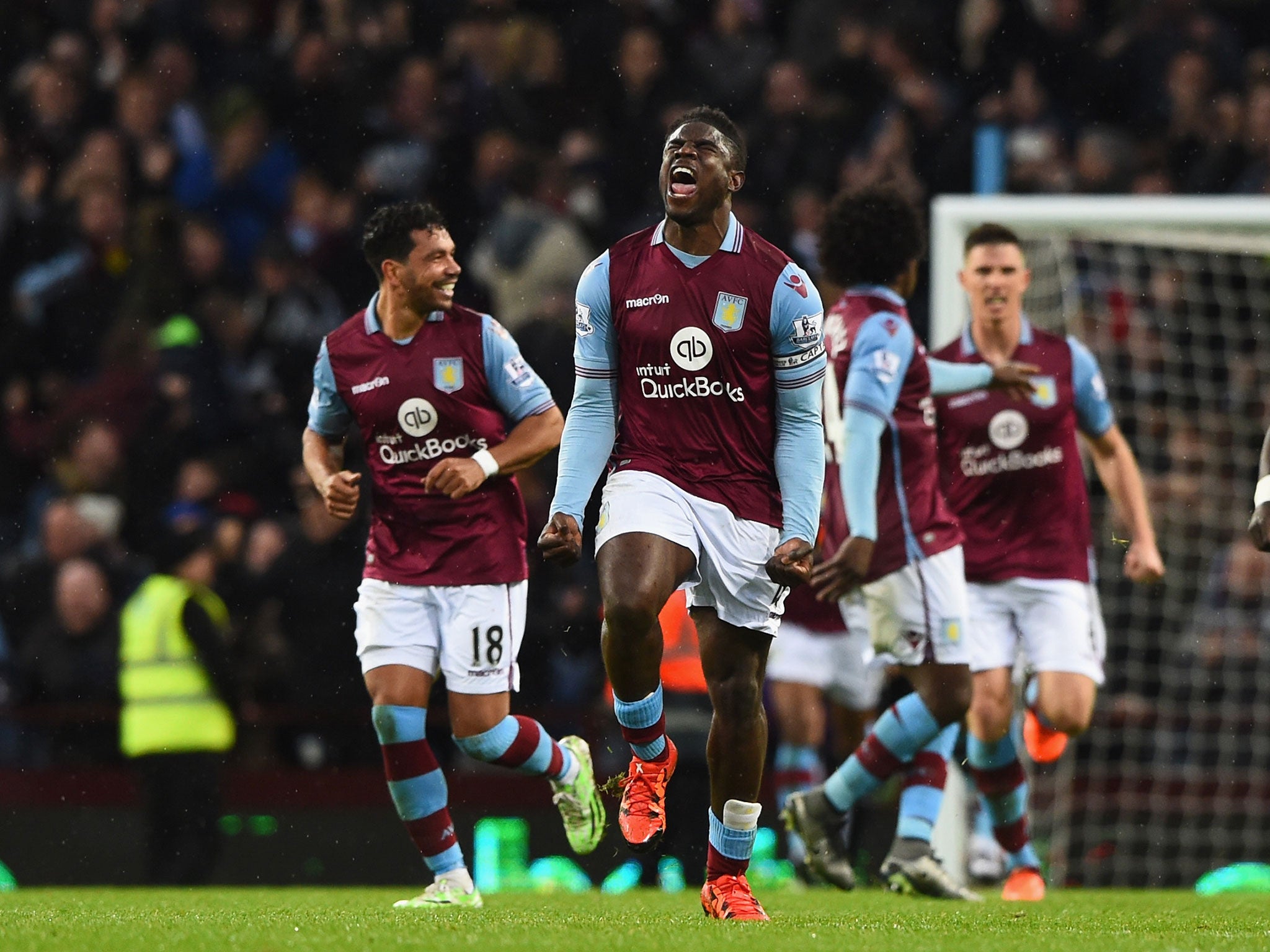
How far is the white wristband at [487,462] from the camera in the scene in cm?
652

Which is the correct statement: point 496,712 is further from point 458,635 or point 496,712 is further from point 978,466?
point 978,466

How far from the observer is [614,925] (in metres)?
5.42

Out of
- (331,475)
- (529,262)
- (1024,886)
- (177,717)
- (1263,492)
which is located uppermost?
(529,262)

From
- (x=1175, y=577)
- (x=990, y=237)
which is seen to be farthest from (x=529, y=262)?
(x=1175, y=577)

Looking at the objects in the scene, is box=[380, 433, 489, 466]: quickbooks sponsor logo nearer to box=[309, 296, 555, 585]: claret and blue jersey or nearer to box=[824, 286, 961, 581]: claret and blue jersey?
box=[309, 296, 555, 585]: claret and blue jersey

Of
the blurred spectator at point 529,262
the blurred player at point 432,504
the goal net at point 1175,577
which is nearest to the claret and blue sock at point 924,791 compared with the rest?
the blurred player at point 432,504

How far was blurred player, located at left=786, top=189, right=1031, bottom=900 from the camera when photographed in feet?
23.6

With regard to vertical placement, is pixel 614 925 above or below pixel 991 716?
below

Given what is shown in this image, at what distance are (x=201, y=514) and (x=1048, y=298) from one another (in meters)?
5.07

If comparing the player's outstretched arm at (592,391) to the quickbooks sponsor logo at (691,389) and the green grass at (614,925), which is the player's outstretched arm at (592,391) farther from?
the green grass at (614,925)

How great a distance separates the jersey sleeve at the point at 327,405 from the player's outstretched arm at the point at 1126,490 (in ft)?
10.9

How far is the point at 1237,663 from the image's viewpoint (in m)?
10.1

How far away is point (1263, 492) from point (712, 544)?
1594 mm

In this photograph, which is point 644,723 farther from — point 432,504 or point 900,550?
point 900,550
